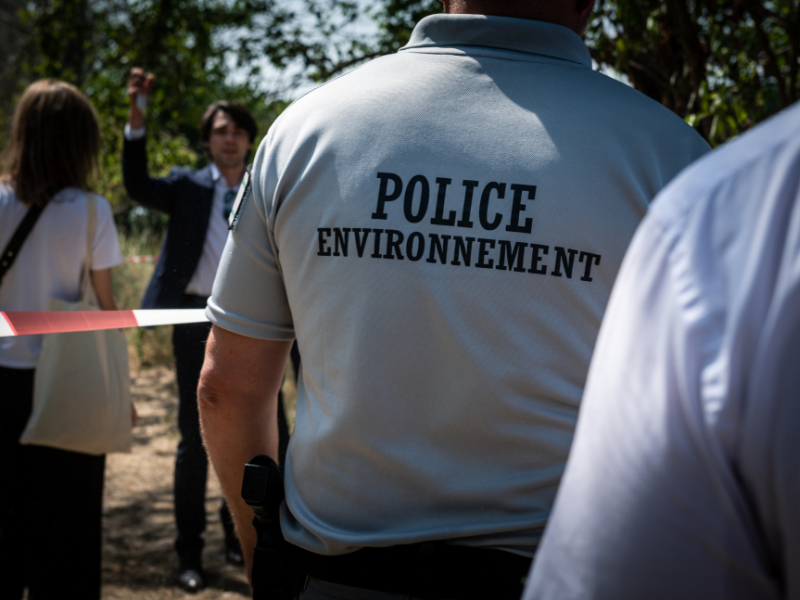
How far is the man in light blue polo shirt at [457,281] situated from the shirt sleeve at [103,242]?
1.74 metres

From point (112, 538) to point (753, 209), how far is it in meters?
4.30

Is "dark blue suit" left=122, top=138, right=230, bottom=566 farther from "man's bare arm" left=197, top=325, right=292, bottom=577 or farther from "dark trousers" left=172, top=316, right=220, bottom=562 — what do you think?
"man's bare arm" left=197, top=325, right=292, bottom=577

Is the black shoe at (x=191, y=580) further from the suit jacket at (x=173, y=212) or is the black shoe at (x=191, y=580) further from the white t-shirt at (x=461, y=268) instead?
the white t-shirt at (x=461, y=268)

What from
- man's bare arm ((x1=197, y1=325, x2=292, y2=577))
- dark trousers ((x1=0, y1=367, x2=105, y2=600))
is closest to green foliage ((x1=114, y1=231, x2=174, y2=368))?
dark trousers ((x1=0, y1=367, x2=105, y2=600))

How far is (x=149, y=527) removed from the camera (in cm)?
430

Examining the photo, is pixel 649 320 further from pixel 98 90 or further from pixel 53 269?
pixel 98 90

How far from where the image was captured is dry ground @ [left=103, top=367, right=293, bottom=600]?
353 cm

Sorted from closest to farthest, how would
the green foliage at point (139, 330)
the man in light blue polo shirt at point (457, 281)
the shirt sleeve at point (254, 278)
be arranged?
the man in light blue polo shirt at point (457, 281) → the shirt sleeve at point (254, 278) → the green foliage at point (139, 330)

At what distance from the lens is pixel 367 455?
1.18 metres

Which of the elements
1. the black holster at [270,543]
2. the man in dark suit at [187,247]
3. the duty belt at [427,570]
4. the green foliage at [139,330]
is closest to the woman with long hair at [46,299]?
the man in dark suit at [187,247]

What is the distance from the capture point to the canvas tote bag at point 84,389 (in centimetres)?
255

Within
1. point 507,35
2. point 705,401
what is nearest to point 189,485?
point 507,35

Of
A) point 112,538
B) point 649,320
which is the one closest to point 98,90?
point 112,538

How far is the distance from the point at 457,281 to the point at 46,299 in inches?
78.5
